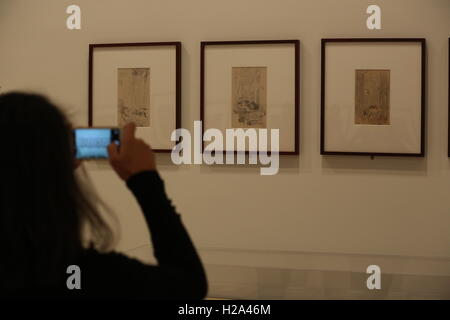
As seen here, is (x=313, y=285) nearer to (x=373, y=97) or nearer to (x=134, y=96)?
(x=373, y=97)

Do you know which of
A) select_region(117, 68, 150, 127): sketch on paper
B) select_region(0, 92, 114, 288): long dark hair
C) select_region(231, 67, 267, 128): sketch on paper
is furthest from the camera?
select_region(117, 68, 150, 127): sketch on paper

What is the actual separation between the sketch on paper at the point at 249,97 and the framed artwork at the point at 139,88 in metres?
0.24

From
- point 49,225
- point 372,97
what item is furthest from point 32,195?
point 372,97

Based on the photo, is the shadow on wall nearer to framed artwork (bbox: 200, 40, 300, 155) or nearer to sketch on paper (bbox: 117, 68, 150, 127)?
framed artwork (bbox: 200, 40, 300, 155)

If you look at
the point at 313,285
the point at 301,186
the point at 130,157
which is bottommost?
the point at 313,285

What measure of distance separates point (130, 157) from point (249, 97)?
1.39 metres

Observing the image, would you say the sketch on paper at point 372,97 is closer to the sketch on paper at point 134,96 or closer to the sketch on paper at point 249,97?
the sketch on paper at point 249,97

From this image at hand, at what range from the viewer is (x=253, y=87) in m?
2.25

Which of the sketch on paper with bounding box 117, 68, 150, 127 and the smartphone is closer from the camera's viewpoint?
the smartphone

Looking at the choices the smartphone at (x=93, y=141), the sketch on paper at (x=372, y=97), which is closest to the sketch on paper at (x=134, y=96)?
the sketch on paper at (x=372, y=97)

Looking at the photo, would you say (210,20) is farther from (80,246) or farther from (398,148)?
(80,246)

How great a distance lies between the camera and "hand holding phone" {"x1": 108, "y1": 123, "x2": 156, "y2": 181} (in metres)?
0.91

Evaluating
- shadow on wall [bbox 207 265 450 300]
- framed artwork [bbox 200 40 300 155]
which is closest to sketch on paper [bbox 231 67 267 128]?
framed artwork [bbox 200 40 300 155]
